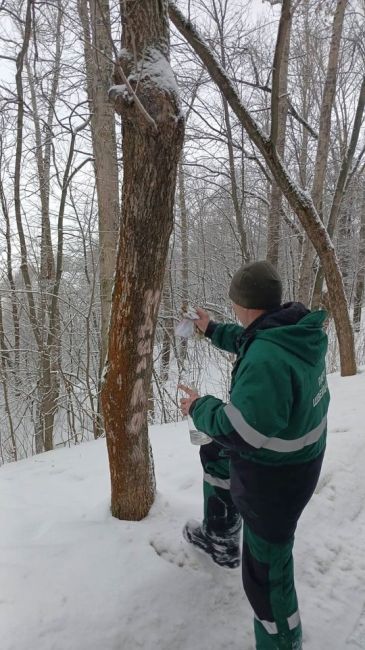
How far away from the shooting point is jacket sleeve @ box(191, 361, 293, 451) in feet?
4.54

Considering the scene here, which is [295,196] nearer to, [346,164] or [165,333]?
[346,164]

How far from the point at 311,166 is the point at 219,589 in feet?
37.5

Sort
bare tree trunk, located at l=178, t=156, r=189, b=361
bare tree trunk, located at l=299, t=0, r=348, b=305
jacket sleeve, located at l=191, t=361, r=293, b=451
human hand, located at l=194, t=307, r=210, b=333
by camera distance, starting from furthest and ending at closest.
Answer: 1. bare tree trunk, located at l=178, t=156, r=189, b=361
2. bare tree trunk, located at l=299, t=0, r=348, b=305
3. human hand, located at l=194, t=307, r=210, b=333
4. jacket sleeve, located at l=191, t=361, r=293, b=451

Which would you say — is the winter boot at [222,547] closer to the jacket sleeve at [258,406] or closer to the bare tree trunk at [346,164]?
the jacket sleeve at [258,406]

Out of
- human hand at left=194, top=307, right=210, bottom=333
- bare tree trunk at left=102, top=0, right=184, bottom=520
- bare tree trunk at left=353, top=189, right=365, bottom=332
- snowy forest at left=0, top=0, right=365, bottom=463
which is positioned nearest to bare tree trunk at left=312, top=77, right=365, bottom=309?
snowy forest at left=0, top=0, right=365, bottom=463

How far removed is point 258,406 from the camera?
138 cm

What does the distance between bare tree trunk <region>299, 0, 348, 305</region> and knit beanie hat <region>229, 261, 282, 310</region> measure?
5.40 meters

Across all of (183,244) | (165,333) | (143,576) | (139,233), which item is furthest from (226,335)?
(183,244)

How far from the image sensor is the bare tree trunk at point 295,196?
4113mm

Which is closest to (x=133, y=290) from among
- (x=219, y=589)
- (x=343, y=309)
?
(x=219, y=589)

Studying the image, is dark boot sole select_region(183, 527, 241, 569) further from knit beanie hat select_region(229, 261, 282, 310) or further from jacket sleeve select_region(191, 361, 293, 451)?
knit beanie hat select_region(229, 261, 282, 310)

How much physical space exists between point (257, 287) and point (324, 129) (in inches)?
240

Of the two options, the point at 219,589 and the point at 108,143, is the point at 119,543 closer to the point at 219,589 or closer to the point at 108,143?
the point at 219,589

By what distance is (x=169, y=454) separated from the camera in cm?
350
